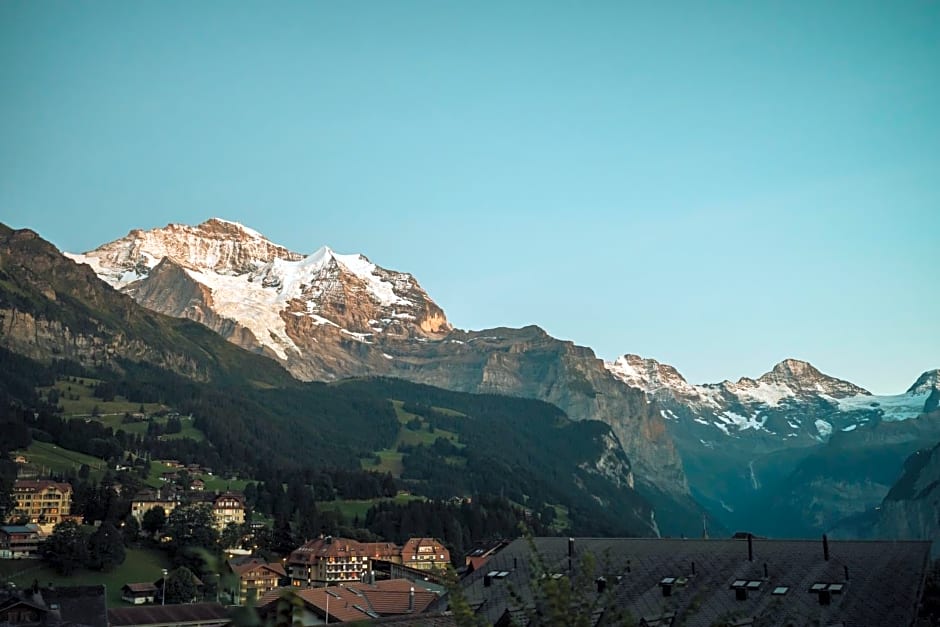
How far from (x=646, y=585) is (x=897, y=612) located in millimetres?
11875

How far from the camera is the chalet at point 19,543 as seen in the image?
13225 cm

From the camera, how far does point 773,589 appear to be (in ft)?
→ 152

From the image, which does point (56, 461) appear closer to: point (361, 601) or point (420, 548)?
point (420, 548)

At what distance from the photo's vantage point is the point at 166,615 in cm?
9400

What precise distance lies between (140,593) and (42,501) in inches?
1965

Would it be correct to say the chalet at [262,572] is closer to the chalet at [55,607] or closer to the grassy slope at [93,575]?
the grassy slope at [93,575]

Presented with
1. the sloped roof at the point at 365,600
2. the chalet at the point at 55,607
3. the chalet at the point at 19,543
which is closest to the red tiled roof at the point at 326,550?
the chalet at the point at 19,543

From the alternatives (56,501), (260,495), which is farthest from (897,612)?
(260,495)

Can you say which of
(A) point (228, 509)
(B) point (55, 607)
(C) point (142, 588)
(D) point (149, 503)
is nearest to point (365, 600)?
(B) point (55, 607)

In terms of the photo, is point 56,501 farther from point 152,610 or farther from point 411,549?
point 152,610

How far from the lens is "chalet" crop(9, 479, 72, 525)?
154250 mm

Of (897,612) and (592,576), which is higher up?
(592,576)

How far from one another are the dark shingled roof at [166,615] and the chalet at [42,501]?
64.3 meters

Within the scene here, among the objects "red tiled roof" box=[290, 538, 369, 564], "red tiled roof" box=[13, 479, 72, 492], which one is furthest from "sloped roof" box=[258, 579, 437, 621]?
"red tiled roof" box=[13, 479, 72, 492]
